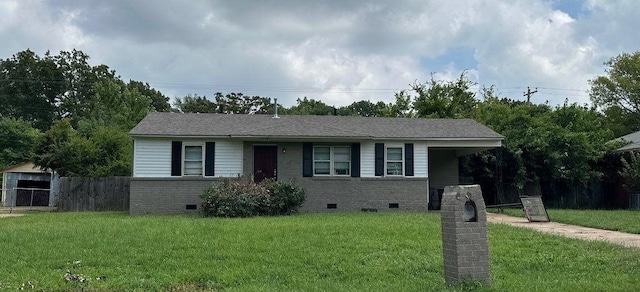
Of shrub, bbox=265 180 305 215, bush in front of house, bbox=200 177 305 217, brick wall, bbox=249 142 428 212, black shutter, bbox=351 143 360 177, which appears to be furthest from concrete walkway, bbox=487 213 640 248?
bush in front of house, bbox=200 177 305 217

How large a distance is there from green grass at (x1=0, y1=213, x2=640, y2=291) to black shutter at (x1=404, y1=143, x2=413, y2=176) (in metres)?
8.48

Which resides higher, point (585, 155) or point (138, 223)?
point (585, 155)

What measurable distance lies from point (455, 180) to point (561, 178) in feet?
14.0

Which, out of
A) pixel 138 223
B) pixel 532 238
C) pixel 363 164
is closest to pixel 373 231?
pixel 532 238

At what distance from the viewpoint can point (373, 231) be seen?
1173cm

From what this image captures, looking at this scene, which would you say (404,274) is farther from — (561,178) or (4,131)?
(4,131)

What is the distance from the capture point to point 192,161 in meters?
19.3

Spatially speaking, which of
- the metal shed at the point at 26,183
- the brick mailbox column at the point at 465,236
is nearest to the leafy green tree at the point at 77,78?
the metal shed at the point at 26,183

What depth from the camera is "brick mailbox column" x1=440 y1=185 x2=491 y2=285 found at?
6734mm

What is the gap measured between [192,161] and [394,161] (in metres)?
7.08

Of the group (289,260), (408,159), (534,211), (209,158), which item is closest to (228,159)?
(209,158)

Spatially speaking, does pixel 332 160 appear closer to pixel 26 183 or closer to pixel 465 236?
pixel 465 236

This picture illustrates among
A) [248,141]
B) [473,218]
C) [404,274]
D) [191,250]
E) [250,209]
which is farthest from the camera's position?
[248,141]

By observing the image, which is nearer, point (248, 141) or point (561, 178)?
point (248, 141)
